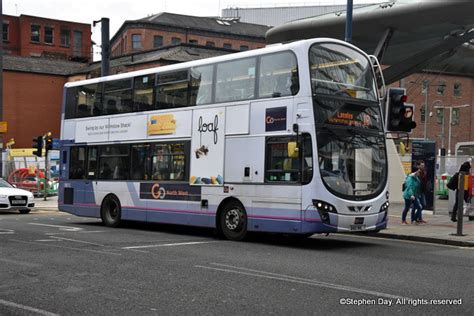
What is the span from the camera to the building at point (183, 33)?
7575 cm

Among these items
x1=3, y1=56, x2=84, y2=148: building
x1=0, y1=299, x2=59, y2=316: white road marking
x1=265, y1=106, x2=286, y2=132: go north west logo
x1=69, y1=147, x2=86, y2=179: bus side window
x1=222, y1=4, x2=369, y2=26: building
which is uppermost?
x1=222, y1=4, x2=369, y2=26: building

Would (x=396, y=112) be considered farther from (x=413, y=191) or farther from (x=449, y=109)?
(x=449, y=109)

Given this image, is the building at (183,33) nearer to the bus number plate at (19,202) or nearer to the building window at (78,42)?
the building window at (78,42)

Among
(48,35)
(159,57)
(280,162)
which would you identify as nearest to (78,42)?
(48,35)

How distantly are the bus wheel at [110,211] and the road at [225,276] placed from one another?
2566 millimetres

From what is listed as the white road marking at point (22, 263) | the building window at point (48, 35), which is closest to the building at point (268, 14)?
the building window at point (48, 35)

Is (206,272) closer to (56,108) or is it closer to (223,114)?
(223,114)

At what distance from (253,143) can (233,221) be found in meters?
1.87

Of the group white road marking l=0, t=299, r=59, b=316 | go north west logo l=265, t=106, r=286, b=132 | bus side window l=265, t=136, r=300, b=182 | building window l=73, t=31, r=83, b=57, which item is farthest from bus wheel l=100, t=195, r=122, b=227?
building window l=73, t=31, r=83, b=57

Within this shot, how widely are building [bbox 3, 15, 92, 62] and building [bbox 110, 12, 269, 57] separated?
239 inches

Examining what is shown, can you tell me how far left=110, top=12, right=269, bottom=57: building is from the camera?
249ft

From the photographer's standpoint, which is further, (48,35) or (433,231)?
(48,35)

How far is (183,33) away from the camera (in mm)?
78750

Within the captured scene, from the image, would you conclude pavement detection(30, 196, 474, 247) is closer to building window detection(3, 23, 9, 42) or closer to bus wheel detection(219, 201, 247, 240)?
bus wheel detection(219, 201, 247, 240)
